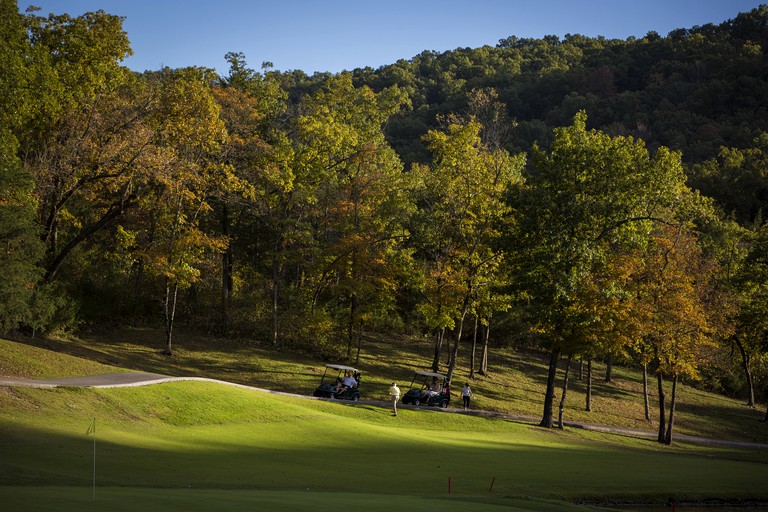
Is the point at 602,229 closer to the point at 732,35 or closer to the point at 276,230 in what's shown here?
the point at 276,230

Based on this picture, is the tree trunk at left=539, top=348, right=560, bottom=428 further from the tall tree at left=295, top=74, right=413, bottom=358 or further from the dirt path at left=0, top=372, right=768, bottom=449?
the tall tree at left=295, top=74, right=413, bottom=358

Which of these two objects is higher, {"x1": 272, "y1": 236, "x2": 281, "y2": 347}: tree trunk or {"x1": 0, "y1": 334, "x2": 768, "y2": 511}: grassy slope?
{"x1": 272, "y1": 236, "x2": 281, "y2": 347}: tree trunk

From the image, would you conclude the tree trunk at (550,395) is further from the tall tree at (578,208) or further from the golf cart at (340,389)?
the golf cart at (340,389)

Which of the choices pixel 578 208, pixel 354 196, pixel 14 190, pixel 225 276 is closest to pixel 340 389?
pixel 578 208

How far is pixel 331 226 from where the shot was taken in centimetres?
5453

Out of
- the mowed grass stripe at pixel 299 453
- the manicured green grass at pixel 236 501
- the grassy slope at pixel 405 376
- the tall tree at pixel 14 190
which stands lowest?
the grassy slope at pixel 405 376

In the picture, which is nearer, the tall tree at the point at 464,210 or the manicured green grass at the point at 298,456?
the manicured green grass at the point at 298,456

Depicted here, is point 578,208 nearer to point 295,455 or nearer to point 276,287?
point 295,455

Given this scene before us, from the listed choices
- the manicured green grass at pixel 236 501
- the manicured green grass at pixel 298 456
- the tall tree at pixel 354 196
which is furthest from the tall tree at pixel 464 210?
the manicured green grass at pixel 236 501

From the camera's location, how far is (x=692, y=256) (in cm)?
4488

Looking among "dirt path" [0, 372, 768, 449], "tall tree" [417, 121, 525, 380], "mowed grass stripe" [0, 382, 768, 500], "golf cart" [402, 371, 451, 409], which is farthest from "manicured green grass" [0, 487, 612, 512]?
"tall tree" [417, 121, 525, 380]

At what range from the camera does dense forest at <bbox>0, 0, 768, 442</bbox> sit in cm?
3734

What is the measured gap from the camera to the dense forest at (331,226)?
3734 centimetres

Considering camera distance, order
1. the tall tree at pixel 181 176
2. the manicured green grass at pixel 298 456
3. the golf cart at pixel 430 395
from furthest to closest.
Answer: the golf cart at pixel 430 395 → the tall tree at pixel 181 176 → the manicured green grass at pixel 298 456
